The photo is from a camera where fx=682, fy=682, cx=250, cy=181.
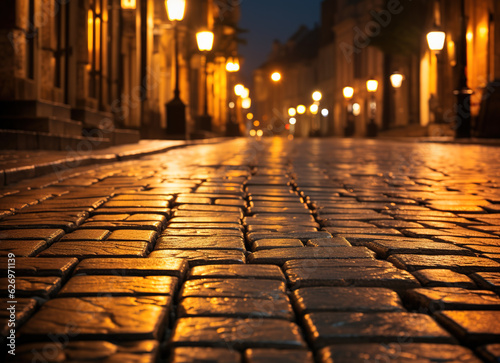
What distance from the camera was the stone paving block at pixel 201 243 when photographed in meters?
3.38

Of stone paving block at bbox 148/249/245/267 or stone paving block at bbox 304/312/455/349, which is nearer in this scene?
stone paving block at bbox 304/312/455/349

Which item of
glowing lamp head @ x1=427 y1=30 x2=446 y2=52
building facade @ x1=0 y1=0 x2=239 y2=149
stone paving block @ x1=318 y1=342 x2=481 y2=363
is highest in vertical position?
glowing lamp head @ x1=427 y1=30 x2=446 y2=52

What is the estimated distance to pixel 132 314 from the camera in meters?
2.17

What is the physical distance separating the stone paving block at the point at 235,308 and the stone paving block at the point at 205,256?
64 centimetres

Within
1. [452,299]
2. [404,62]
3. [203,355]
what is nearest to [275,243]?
[452,299]

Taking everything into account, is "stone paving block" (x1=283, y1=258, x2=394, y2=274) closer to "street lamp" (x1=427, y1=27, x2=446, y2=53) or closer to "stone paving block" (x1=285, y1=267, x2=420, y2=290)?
"stone paving block" (x1=285, y1=267, x2=420, y2=290)

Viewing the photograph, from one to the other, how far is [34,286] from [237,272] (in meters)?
0.81

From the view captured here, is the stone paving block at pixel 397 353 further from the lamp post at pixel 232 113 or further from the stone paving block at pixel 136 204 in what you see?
the lamp post at pixel 232 113

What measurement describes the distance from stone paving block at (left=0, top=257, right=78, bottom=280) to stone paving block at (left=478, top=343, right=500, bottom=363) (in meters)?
1.62

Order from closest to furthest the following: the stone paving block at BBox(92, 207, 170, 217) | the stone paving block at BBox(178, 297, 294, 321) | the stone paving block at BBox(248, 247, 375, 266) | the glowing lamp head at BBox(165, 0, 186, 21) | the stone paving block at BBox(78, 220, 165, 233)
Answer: the stone paving block at BBox(178, 297, 294, 321)
the stone paving block at BBox(248, 247, 375, 266)
the stone paving block at BBox(78, 220, 165, 233)
the stone paving block at BBox(92, 207, 170, 217)
the glowing lamp head at BBox(165, 0, 186, 21)

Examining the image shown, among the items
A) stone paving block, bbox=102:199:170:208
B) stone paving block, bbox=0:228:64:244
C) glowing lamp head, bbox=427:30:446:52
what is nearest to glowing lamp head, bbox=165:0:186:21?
glowing lamp head, bbox=427:30:446:52

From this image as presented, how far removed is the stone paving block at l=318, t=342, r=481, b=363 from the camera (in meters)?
1.81

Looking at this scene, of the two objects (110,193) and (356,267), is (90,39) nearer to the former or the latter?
(110,193)
